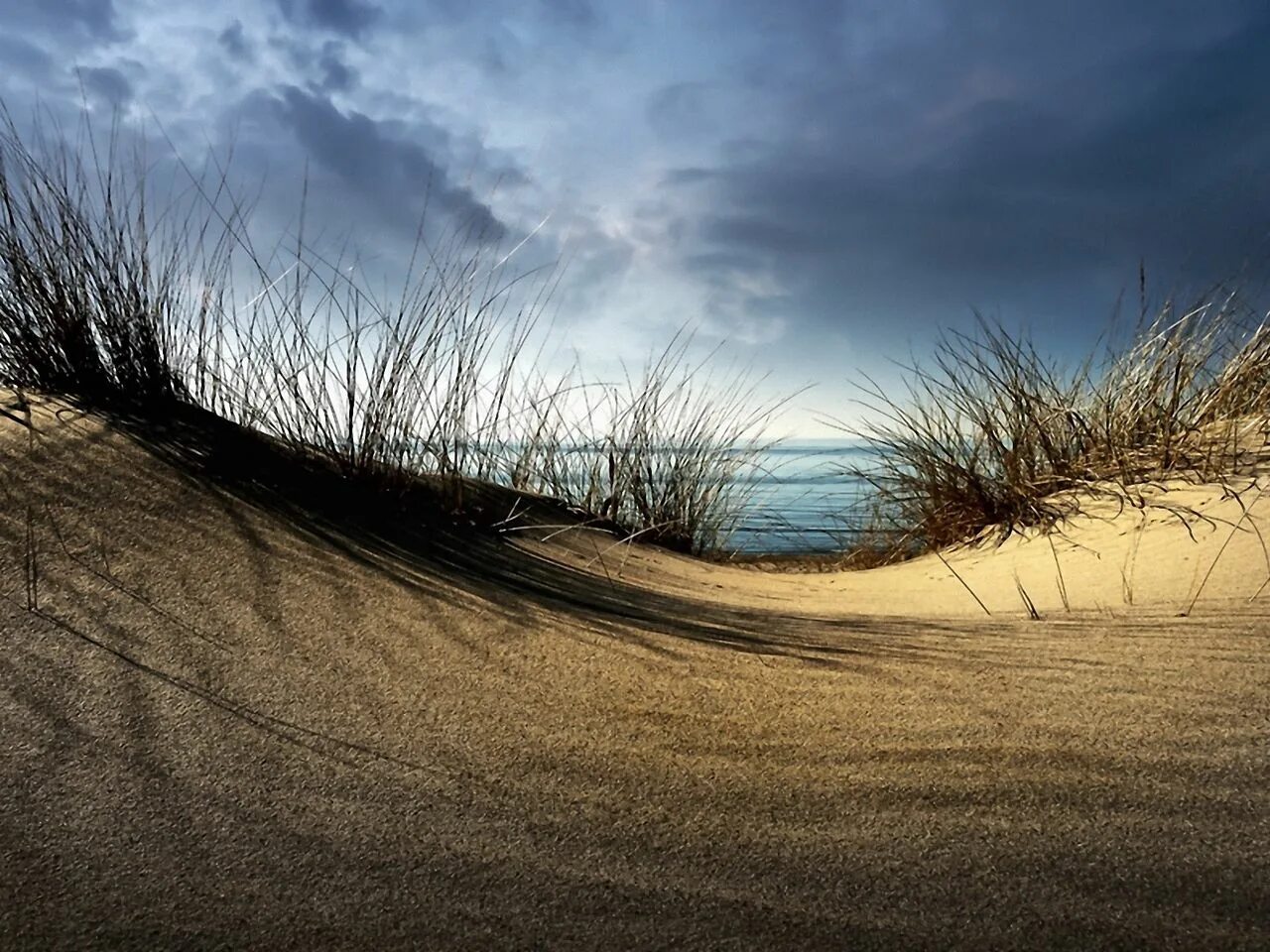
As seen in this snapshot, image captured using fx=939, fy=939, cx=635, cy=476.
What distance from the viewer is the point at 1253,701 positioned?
1.33 m

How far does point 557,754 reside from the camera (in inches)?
47.6

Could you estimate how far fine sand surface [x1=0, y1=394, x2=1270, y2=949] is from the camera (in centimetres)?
91

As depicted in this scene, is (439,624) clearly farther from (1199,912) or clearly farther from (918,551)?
(918,551)

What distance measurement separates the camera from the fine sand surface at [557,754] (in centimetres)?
91

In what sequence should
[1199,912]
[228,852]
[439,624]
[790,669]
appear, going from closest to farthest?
[1199,912], [228,852], [790,669], [439,624]

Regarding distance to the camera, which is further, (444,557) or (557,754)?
(444,557)

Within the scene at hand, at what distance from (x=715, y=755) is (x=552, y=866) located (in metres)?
0.30

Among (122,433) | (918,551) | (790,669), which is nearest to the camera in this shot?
(790,669)

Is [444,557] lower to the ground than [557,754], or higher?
higher

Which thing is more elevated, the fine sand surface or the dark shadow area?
the dark shadow area

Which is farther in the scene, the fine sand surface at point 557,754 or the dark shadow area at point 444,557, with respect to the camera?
the dark shadow area at point 444,557

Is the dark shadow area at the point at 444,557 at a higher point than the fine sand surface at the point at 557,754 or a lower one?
higher

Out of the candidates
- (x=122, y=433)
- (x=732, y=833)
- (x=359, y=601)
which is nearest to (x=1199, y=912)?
(x=732, y=833)

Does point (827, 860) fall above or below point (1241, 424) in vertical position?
below
